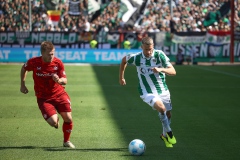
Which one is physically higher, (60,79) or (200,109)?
(60,79)

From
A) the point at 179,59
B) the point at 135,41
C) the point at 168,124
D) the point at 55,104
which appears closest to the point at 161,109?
the point at 168,124

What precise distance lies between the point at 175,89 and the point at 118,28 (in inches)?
898

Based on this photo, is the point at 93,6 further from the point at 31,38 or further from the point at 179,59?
the point at 179,59

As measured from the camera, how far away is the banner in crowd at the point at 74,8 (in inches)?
1775

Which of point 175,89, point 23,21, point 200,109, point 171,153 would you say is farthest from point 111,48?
point 171,153

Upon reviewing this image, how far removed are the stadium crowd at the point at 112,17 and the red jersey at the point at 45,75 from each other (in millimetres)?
33394

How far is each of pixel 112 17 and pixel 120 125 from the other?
3349cm

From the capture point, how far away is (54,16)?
4450 cm

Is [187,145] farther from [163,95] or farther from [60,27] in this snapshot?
[60,27]

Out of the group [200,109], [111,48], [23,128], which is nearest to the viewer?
[23,128]

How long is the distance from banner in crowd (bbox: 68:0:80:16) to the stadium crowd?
1.48 ft

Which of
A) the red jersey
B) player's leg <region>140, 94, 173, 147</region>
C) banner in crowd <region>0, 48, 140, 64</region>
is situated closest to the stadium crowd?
banner in crowd <region>0, 48, 140, 64</region>

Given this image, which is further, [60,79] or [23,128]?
[23,128]

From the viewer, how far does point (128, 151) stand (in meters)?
10.4
